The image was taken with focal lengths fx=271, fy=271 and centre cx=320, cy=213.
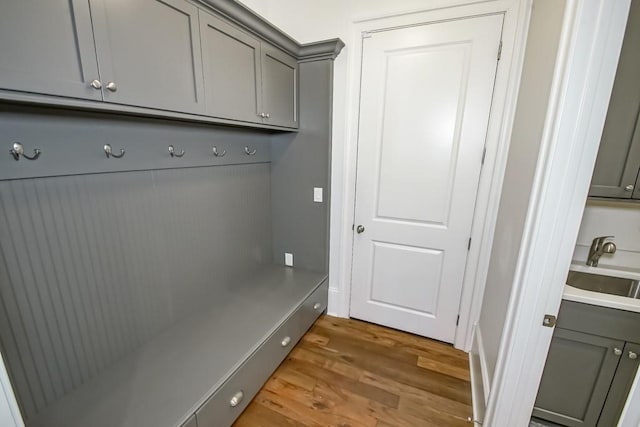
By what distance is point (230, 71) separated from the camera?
4.86ft

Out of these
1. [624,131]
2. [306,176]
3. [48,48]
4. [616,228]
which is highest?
[48,48]

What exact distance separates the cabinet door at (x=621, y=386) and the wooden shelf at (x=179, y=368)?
166 centimetres

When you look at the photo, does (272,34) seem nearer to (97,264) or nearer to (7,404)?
(97,264)

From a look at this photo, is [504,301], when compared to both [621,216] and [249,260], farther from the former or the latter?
[249,260]

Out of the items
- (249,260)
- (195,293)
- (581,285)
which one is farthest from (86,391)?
(581,285)

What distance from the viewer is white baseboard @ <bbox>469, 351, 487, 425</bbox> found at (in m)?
1.53

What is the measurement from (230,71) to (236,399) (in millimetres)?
1747

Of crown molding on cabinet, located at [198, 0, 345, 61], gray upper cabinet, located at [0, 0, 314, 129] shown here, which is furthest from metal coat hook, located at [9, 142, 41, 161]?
crown molding on cabinet, located at [198, 0, 345, 61]

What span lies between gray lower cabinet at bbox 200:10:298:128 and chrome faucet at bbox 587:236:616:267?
6.65 feet

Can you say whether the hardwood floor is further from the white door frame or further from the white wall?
the white wall

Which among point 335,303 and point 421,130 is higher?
point 421,130

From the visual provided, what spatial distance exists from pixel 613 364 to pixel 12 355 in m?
2.46

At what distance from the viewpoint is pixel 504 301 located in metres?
1.43

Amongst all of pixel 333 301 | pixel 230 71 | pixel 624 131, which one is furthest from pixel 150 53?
pixel 333 301
